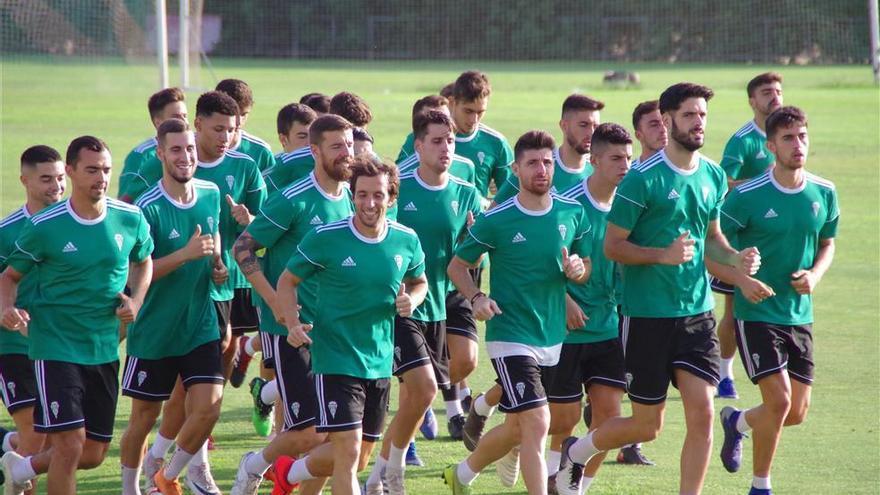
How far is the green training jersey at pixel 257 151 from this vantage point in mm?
10711

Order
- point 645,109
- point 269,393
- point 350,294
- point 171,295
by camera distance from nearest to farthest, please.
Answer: point 350,294, point 171,295, point 645,109, point 269,393

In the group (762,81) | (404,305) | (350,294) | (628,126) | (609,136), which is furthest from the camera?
(628,126)

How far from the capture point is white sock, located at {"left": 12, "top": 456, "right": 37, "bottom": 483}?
8320 millimetres

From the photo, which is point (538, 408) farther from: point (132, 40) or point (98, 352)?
point (132, 40)

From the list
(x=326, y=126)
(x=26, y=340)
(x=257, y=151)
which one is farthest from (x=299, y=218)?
(x=257, y=151)

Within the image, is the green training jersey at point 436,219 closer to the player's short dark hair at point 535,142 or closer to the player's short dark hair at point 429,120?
the player's short dark hair at point 429,120

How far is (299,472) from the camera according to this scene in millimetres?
8062

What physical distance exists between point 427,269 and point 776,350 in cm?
239

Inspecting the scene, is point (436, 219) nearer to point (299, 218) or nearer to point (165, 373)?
point (299, 218)

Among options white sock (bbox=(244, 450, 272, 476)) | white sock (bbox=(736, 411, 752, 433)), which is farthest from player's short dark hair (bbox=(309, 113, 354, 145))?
white sock (bbox=(736, 411, 752, 433))

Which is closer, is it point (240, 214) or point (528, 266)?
point (528, 266)

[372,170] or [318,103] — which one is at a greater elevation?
[318,103]

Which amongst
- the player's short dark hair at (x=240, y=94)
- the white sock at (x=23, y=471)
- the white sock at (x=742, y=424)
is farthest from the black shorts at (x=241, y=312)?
the white sock at (x=742, y=424)

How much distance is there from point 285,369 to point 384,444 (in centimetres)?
102
